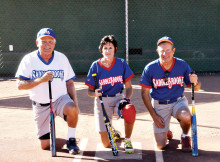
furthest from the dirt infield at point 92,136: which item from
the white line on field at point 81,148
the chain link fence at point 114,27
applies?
the chain link fence at point 114,27

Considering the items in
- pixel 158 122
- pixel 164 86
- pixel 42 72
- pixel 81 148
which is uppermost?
pixel 42 72

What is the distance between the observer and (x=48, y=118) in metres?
4.75

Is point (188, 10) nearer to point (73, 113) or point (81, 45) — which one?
point (81, 45)

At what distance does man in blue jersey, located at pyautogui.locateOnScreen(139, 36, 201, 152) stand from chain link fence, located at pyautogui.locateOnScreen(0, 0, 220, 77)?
6737 mm

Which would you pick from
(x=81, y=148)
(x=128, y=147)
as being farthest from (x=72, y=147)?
(x=128, y=147)

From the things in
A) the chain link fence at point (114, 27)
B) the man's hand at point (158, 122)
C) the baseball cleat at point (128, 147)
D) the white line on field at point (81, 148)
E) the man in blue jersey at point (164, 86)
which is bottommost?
the white line on field at point (81, 148)

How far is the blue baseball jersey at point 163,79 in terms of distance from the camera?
466cm

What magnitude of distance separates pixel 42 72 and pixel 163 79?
5.50ft

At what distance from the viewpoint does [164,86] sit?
468 cm

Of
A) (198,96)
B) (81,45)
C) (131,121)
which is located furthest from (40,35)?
(81,45)

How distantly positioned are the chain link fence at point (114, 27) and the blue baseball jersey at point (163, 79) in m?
6.73

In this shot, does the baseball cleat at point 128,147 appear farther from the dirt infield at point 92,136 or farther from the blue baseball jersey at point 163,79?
the blue baseball jersey at point 163,79

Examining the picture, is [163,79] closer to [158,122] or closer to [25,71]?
[158,122]

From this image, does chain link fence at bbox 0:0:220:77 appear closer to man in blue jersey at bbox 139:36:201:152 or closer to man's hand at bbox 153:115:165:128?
man in blue jersey at bbox 139:36:201:152
